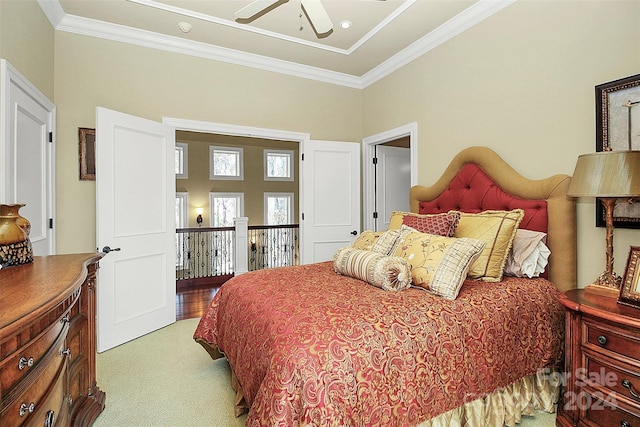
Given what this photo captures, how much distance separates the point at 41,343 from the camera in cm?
106

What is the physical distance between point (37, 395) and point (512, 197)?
9.41 ft

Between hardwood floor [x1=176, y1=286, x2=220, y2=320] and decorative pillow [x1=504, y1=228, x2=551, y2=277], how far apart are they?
3.23m

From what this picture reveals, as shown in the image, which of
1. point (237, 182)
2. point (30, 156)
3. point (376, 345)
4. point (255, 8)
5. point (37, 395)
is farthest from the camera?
point (237, 182)

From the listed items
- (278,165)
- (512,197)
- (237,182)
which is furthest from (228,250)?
(512,197)

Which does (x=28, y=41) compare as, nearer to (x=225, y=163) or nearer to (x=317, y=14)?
(x=317, y=14)

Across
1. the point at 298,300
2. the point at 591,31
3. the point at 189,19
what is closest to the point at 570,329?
the point at 298,300

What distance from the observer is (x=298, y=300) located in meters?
1.66

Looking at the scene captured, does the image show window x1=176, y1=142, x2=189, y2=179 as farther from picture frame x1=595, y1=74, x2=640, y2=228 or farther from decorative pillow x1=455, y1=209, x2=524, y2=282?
picture frame x1=595, y1=74, x2=640, y2=228

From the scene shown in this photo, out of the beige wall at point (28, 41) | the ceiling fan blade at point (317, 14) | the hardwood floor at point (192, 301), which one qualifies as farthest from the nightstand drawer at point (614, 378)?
the beige wall at point (28, 41)

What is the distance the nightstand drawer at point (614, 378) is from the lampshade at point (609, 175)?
2.64ft

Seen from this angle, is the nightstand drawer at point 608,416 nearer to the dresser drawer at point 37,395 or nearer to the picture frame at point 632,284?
the picture frame at point 632,284

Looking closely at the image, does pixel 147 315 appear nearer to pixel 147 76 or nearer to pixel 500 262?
pixel 147 76

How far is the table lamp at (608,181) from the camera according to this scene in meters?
1.57

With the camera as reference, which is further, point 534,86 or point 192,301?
point 192,301
